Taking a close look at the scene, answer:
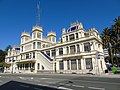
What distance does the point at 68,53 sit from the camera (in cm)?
3825

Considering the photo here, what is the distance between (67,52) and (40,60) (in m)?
12.6

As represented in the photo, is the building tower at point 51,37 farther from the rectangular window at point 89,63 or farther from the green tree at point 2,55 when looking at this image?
the green tree at point 2,55

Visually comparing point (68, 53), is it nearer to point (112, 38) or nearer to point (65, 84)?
point (112, 38)

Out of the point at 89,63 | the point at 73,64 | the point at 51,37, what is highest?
the point at 51,37

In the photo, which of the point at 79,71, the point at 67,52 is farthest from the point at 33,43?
the point at 79,71

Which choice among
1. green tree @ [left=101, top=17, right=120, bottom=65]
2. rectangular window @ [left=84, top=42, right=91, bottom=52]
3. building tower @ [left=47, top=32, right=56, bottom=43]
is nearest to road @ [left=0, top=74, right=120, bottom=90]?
rectangular window @ [left=84, top=42, right=91, bottom=52]

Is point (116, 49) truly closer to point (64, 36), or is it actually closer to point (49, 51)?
point (64, 36)

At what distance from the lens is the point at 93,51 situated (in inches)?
1288

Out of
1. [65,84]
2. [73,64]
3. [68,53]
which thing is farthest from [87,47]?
[65,84]

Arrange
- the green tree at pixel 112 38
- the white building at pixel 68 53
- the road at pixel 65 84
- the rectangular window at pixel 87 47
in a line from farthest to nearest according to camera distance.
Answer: the green tree at pixel 112 38
the rectangular window at pixel 87 47
the white building at pixel 68 53
the road at pixel 65 84

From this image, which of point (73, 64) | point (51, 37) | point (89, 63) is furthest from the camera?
point (51, 37)

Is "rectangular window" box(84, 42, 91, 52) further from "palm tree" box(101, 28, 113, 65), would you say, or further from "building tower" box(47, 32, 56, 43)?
"building tower" box(47, 32, 56, 43)

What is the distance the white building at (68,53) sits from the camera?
33.3 m

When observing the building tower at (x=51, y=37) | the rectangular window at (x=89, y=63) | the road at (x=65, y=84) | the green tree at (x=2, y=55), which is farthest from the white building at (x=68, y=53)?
the green tree at (x=2, y=55)
